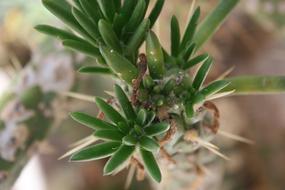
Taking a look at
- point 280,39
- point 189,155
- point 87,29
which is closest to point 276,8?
point 280,39

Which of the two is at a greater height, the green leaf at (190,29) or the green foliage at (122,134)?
the green leaf at (190,29)

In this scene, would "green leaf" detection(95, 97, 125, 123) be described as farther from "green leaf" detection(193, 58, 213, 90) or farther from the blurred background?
the blurred background

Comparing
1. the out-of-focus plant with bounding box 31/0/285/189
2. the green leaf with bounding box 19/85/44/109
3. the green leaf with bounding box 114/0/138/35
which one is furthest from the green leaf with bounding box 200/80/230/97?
the green leaf with bounding box 19/85/44/109

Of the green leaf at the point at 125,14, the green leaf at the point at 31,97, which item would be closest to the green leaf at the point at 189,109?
the green leaf at the point at 125,14

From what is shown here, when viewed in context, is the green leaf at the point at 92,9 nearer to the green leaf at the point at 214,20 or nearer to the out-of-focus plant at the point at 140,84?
the out-of-focus plant at the point at 140,84

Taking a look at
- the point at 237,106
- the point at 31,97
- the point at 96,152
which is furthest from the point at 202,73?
the point at 237,106

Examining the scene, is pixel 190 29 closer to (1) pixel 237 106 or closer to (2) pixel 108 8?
(2) pixel 108 8

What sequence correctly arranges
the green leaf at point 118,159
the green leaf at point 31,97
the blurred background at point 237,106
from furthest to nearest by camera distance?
1. the blurred background at point 237,106
2. the green leaf at point 31,97
3. the green leaf at point 118,159

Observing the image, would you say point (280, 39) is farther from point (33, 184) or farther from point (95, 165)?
point (33, 184)
